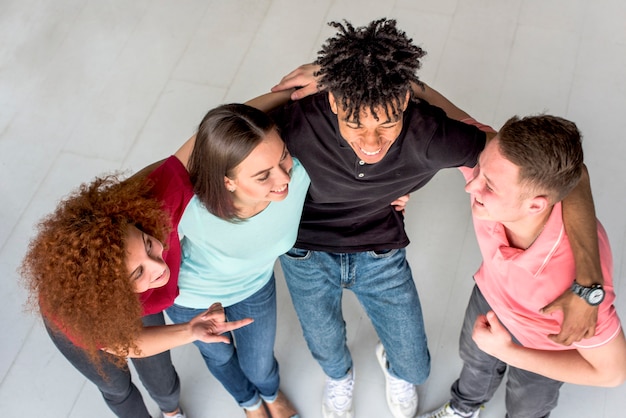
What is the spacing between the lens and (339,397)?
7.91ft

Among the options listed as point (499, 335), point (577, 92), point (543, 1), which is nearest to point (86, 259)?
point (499, 335)

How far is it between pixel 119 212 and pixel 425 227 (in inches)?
57.1

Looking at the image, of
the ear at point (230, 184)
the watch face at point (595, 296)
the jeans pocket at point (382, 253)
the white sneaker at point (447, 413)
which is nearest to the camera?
the watch face at point (595, 296)

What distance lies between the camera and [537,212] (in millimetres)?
1682

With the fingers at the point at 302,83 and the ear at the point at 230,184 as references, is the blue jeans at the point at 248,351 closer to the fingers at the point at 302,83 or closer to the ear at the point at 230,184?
the ear at the point at 230,184

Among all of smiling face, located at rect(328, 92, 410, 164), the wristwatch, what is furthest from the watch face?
smiling face, located at rect(328, 92, 410, 164)

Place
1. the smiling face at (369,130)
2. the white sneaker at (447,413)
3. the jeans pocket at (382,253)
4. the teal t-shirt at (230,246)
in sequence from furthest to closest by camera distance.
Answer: the white sneaker at (447,413)
the jeans pocket at (382,253)
the teal t-shirt at (230,246)
the smiling face at (369,130)

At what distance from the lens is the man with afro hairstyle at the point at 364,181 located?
1.66 meters

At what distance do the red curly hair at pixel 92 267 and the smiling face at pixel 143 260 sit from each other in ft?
0.07

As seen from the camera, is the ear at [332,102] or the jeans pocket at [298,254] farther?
the jeans pocket at [298,254]

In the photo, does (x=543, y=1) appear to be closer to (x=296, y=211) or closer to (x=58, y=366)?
(x=296, y=211)

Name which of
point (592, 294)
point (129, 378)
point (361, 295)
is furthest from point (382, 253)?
point (129, 378)

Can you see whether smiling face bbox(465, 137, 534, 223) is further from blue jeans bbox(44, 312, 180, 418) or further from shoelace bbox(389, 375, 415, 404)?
blue jeans bbox(44, 312, 180, 418)

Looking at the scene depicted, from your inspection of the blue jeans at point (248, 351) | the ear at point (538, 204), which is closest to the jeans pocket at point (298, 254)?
the blue jeans at point (248, 351)
